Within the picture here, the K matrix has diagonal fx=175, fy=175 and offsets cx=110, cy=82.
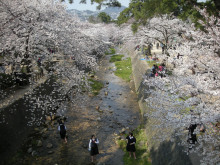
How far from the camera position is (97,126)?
13.4 m

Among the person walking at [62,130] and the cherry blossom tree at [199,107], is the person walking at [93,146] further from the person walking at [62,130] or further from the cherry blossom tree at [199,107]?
the cherry blossom tree at [199,107]

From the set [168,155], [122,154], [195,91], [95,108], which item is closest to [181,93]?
[195,91]

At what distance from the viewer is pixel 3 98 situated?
1156 centimetres

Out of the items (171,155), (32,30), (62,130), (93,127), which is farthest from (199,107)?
(32,30)

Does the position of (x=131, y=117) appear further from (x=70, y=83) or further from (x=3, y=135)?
(x=3, y=135)

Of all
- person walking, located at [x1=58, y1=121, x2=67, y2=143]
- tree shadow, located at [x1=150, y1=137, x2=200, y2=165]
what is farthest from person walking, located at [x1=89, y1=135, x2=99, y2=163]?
tree shadow, located at [x1=150, y1=137, x2=200, y2=165]

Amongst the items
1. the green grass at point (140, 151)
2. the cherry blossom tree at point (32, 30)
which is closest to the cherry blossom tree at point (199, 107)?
the green grass at point (140, 151)

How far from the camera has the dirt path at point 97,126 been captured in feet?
32.9

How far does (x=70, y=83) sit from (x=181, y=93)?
9197 millimetres

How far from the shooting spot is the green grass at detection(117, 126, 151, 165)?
9586mm

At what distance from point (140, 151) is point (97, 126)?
4.08 metres

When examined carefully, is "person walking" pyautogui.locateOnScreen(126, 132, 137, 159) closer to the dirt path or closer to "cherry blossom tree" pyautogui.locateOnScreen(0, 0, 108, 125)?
the dirt path

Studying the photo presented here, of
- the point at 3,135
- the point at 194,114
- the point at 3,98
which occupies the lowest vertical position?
the point at 3,135

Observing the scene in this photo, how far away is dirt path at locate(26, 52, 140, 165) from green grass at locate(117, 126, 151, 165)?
1.15 ft
